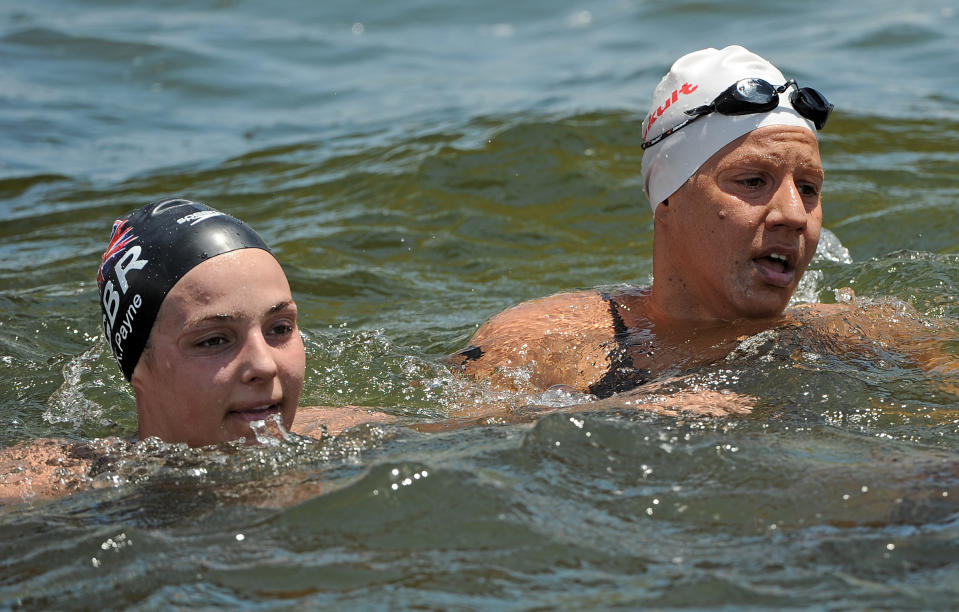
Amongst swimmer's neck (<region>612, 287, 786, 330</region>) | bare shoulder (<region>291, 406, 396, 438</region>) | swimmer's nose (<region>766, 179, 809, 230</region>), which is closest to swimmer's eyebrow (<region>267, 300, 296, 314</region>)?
bare shoulder (<region>291, 406, 396, 438</region>)

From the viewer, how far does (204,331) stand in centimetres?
447

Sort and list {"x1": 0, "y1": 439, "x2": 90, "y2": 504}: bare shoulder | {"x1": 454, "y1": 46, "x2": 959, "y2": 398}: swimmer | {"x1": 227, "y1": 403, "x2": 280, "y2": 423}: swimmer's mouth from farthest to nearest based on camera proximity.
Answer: {"x1": 454, "y1": 46, "x2": 959, "y2": 398}: swimmer
{"x1": 0, "y1": 439, "x2": 90, "y2": 504}: bare shoulder
{"x1": 227, "y1": 403, "x2": 280, "y2": 423}: swimmer's mouth

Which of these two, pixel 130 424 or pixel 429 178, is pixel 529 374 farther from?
pixel 429 178

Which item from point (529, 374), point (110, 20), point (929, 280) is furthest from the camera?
point (110, 20)

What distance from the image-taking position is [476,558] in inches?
147

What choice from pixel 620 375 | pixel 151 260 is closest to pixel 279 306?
pixel 151 260

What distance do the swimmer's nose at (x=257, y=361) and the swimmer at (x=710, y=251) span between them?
178 cm

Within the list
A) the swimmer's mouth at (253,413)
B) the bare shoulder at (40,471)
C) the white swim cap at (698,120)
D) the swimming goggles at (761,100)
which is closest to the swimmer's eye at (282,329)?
the swimmer's mouth at (253,413)

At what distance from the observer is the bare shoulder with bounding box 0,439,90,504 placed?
4598mm

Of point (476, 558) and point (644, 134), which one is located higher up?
point (644, 134)

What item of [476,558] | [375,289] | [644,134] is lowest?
[375,289]

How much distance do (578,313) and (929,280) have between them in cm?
241

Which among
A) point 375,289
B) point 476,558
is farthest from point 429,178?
point 476,558

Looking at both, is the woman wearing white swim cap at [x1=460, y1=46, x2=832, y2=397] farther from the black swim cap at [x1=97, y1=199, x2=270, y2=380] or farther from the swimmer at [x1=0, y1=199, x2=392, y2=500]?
the black swim cap at [x1=97, y1=199, x2=270, y2=380]
